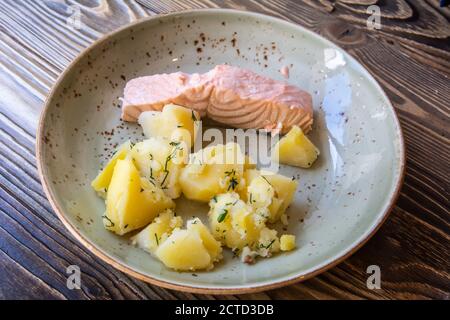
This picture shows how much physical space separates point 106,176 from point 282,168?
68 cm

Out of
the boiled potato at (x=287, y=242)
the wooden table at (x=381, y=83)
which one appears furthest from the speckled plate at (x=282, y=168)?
the wooden table at (x=381, y=83)

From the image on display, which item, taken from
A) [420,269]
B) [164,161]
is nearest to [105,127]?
[164,161]

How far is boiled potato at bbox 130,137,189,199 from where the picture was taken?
1878 millimetres

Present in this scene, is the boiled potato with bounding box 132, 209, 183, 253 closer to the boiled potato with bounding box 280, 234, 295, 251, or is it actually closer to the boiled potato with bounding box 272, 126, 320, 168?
the boiled potato with bounding box 280, 234, 295, 251

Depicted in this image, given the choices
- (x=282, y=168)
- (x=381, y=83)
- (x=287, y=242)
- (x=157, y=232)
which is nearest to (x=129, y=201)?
(x=157, y=232)

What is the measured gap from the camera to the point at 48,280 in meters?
1.72

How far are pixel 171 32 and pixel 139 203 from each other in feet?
3.20

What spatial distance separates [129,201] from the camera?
5.70ft

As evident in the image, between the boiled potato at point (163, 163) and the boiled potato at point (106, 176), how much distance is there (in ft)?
0.11

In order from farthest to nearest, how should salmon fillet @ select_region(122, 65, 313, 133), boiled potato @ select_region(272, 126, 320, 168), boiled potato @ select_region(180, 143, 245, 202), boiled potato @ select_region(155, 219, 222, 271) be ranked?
salmon fillet @ select_region(122, 65, 313, 133) → boiled potato @ select_region(272, 126, 320, 168) → boiled potato @ select_region(180, 143, 245, 202) → boiled potato @ select_region(155, 219, 222, 271)

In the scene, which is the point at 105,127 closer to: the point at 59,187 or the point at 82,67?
the point at 82,67

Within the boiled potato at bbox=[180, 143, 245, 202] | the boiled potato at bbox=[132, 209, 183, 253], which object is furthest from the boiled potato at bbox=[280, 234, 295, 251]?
the boiled potato at bbox=[132, 209, 183, 253]

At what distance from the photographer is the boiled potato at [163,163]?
188 cm

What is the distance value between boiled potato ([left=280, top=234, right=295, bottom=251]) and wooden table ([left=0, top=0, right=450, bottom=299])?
130 millimetres
